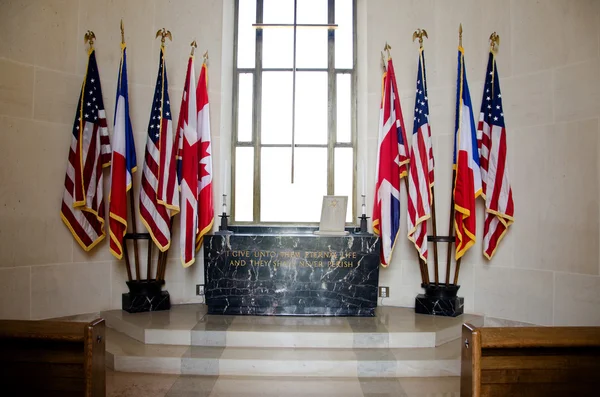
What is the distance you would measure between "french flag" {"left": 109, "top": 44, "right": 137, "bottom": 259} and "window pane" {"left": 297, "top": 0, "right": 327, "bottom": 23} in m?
2.17

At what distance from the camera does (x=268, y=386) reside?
2875 mm

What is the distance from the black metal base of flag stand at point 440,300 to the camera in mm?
4070

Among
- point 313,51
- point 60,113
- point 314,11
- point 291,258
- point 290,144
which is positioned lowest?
point 291,258

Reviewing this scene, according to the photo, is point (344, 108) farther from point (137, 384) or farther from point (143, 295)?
point (137, 384)

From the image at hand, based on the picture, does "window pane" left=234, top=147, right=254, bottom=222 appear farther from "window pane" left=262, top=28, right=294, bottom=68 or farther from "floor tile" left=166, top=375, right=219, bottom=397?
"floor tile" left=166, top=375, right=219, bottom=397

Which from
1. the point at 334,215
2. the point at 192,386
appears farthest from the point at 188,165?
the point at 192,386

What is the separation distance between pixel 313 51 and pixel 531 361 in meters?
4.22

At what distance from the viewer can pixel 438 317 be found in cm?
402

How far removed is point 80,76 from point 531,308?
16.4 ft

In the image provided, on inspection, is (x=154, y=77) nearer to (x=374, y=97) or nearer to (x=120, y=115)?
(x=120, y=115)

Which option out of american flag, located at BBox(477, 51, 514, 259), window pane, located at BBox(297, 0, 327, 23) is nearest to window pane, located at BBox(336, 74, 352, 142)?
window pane, located at BBox(297, 0, 327, 23)

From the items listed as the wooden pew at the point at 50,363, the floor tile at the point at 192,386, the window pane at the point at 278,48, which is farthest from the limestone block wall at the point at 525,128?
the wooden pew at the point at 50,363

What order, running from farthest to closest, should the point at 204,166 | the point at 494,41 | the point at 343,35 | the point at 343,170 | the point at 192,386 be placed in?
the point at 343,35, the point at 343,170, the point at 204,166, the point at 494,41, the point at 192,386

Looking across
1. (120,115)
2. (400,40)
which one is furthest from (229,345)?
(400,40)
